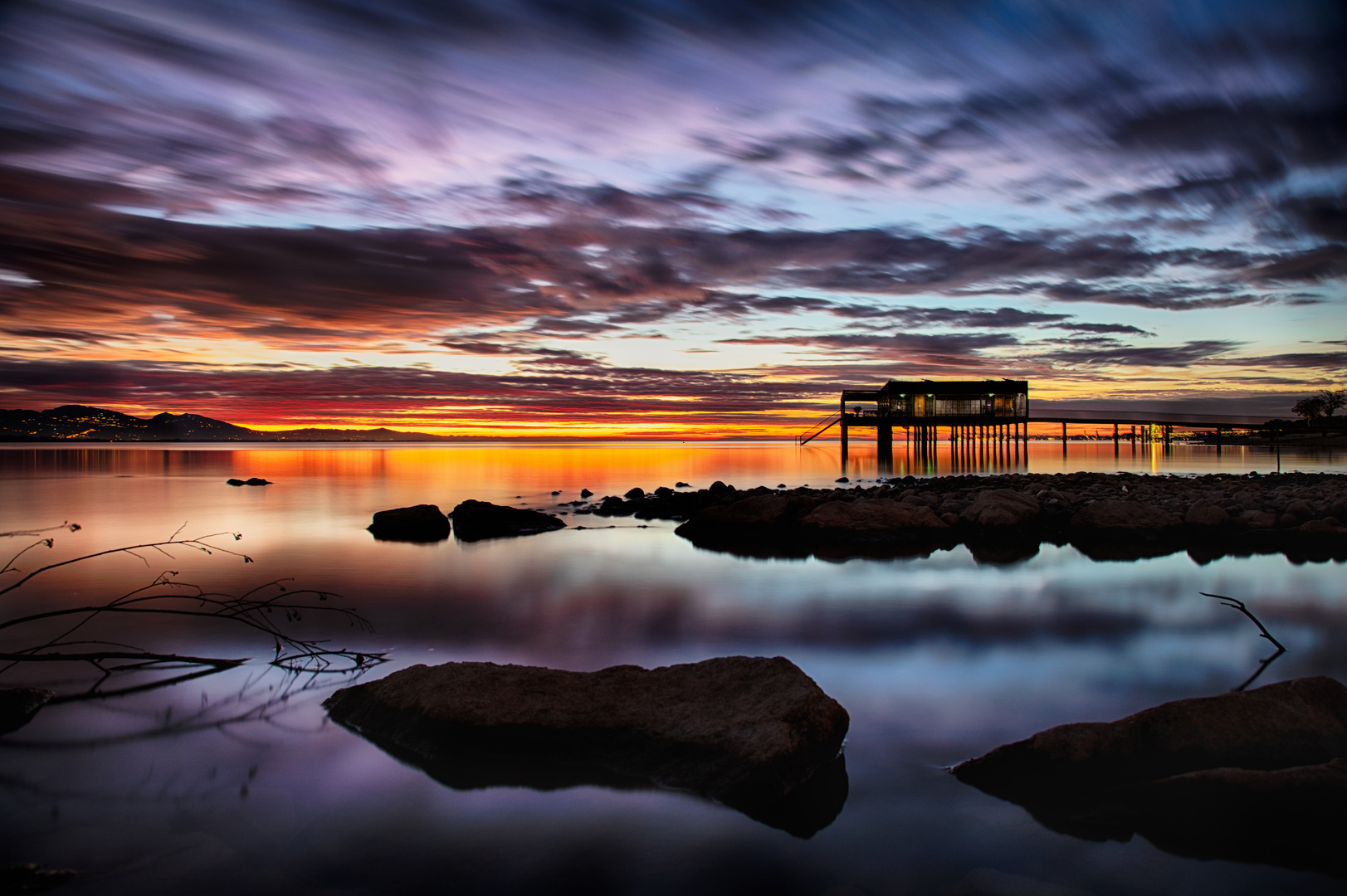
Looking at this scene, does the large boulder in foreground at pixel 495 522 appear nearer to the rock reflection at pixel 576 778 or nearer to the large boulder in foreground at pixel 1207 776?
the rock reflection at pixel 576 778

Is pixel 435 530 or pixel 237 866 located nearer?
pixel 237 866

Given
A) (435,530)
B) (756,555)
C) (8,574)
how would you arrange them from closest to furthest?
1. (8,574)
2. (756,555)
3. (435,530)

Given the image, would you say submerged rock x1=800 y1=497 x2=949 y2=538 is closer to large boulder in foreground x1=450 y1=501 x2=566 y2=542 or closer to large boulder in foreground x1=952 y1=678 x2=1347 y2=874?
large boulder in foreground x1=450 y1=501 x2=566 y2=542

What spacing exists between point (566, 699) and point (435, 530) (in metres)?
13.9

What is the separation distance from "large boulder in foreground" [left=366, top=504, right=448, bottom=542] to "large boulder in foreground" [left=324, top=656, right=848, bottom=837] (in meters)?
12.7

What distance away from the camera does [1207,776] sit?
407 centimetres

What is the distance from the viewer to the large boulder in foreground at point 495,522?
58.7 ft

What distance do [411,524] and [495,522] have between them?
2066 millimetres

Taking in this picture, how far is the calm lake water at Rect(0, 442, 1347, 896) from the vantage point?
386cm

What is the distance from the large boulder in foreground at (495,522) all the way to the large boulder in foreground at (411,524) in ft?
1.42

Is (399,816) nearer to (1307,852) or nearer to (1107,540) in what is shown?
(1307,852)

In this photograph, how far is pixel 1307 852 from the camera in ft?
12.2

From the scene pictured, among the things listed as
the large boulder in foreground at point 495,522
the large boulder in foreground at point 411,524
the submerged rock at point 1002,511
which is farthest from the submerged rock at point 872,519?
the large boulder in foreground at point 411,524

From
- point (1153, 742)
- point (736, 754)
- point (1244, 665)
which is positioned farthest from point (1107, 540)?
point (736, 754)
